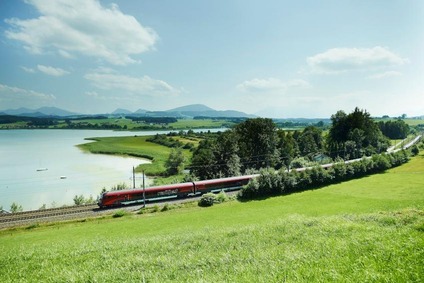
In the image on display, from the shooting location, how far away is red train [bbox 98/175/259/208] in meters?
45.3

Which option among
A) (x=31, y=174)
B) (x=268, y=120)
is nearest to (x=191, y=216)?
(x=268, y=120)

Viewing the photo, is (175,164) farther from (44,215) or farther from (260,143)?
(44,215)

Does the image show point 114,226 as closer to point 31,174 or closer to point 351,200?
point 351,200

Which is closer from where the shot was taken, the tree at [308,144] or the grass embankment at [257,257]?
the grass embankment at [257,257]

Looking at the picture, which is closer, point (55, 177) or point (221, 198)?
point (221, 198)

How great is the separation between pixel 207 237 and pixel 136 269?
654 cm

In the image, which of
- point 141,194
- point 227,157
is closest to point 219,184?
point 141,194

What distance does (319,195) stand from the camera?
49094 mm

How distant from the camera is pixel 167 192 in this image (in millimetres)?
49750

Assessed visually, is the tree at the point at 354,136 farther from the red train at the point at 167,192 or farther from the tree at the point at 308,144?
the red train at the point at 167,192

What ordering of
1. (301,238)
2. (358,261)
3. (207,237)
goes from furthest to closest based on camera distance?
(207,237)
(301,238)
(358,261)

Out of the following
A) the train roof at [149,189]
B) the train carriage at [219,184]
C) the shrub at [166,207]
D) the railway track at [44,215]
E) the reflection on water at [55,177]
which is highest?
the train roof at [149,189]

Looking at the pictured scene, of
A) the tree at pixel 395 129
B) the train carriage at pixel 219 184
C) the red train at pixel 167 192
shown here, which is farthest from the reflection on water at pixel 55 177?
the tree at pixel 395 129

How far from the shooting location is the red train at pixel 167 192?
45300mm
